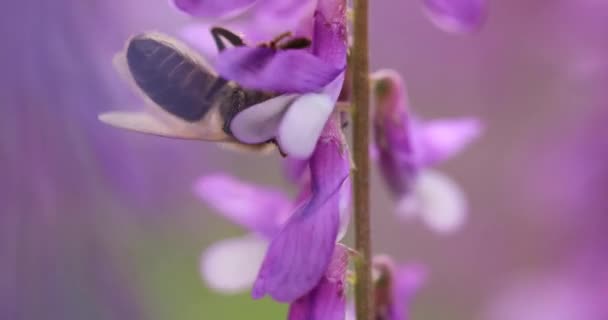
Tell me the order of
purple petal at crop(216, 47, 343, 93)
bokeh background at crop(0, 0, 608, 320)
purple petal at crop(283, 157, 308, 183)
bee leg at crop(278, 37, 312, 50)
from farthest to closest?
1. bokeh background at crop(0, 0, 608, 320)
2. purple petal at crop(283, 157, 308, 183)
3. bee leg at crop(278, 37, 312, 50)
4. purple petal at crop(216, 47, 343, 93)

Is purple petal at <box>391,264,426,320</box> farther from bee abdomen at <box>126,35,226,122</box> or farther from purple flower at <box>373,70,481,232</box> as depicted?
bee abdomen at <box>126,35,226,122</box>

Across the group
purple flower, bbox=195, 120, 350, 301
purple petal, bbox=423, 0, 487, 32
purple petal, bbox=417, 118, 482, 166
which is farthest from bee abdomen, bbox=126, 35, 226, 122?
purple petal, bbox=417, 118, 482, 166

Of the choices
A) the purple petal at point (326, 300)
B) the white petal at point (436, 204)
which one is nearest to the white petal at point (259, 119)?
the purple petal at point (326, 300)

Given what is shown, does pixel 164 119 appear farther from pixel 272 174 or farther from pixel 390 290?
pixel 272 174

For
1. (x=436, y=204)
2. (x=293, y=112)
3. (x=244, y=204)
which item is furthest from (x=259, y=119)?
(x=436, y=204)

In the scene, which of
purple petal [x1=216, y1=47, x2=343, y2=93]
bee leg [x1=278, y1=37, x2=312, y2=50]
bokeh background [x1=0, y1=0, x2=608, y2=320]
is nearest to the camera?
purple petal [x1=216, y1=47, x2=343, y2=93]

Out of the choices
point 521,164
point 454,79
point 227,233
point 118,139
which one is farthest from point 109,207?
point 454,79

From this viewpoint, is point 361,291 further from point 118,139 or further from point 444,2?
point 118,139

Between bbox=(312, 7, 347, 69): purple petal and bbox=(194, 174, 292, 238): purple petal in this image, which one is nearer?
bbox=(312, 7, 347, 69): purple petal
